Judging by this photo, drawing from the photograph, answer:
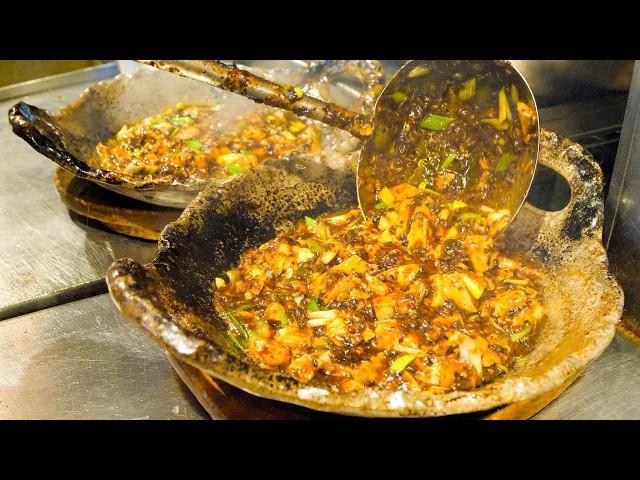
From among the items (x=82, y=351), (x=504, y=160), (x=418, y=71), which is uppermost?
(x=418, y=71)

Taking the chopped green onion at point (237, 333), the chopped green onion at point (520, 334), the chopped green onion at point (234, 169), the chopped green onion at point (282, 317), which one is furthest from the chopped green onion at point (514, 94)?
the chopped green onion at point (234, 169)

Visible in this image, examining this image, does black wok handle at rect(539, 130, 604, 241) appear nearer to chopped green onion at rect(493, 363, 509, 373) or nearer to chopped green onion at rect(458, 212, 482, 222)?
chopped green onion at rect(458, 212, 482, 222)

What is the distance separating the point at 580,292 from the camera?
213 centimetres

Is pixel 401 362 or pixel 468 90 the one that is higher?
pixel 468 90

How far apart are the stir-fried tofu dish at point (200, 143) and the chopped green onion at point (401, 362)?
1.88m

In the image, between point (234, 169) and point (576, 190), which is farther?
point (234, 169)

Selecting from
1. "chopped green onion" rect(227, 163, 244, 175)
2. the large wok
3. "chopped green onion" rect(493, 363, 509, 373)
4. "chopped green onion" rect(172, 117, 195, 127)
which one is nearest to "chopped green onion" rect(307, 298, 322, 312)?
the large wok

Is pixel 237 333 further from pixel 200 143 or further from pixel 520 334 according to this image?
pixel 200 143

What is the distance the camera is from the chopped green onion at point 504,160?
8.04 ft

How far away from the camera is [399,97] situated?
2576 millimetres

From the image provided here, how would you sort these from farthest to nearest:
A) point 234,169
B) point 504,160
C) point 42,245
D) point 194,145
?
1. point 194,145
2. point 234,169
3. point 42,245
4. point 504,160

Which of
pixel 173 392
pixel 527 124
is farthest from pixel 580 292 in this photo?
pixel 173 392

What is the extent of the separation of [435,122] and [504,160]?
1.21ft

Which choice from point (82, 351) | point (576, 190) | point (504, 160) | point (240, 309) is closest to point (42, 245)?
point (82, 351)
